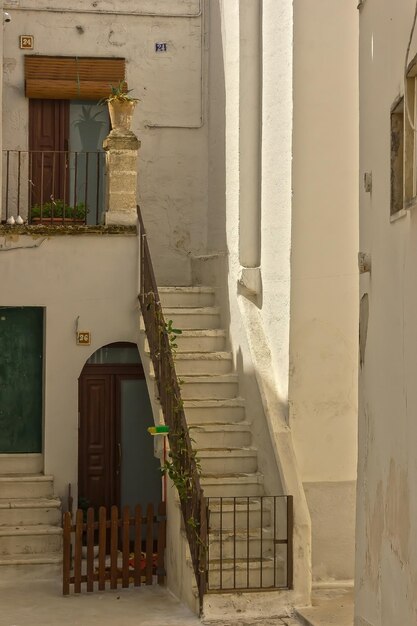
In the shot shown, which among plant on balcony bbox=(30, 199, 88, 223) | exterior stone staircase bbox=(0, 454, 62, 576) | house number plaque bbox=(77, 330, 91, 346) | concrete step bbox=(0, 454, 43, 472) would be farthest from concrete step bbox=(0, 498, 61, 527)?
plant on balcony bbox=(30, 199, 88, 223)

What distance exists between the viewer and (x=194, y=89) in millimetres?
17734

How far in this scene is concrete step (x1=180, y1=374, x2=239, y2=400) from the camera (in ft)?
46.9

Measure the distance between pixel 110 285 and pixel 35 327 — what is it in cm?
122

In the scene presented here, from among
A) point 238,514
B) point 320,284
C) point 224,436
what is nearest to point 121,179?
point 320,284

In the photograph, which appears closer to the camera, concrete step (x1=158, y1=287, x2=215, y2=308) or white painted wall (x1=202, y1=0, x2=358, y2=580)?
white painted wall (x1=202, y1=0, x2=358, y2=580)

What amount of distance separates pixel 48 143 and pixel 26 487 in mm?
5476

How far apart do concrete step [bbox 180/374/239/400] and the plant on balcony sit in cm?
343

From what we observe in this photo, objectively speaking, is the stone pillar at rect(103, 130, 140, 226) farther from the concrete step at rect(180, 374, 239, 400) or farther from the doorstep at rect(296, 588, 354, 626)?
the doorstep at rect(296, 588, 354, 626)

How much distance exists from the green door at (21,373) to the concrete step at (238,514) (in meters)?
3.68

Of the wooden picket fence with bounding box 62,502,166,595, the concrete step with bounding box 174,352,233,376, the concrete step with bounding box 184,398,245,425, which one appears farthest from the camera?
the concrete step with bounding box 174,352,233,376

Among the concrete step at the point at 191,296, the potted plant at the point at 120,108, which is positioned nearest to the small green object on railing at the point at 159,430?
the concrete step at the point at 191,296

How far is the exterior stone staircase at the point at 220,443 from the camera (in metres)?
12.0

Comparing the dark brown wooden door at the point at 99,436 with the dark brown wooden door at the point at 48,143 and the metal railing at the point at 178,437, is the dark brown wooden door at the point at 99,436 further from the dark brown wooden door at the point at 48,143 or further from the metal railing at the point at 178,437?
the dark brown wooden door at the point at 48,143

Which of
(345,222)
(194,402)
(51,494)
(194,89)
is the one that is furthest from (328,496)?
(194,89)
